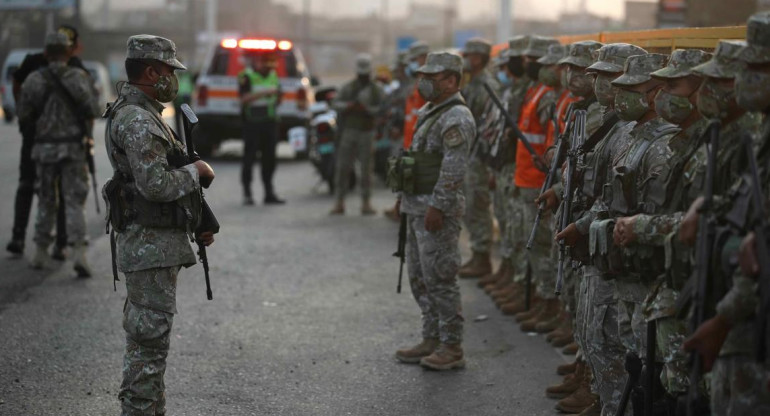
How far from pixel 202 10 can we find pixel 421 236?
196 feet

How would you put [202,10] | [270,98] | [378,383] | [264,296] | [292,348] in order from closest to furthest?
[378,383], [292,348], [264,296], [270,98], [202,10]

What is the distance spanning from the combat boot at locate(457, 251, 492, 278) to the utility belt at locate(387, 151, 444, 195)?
3262mm

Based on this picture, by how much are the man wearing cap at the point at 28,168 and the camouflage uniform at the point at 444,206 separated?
411 cm

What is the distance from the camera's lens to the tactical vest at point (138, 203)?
5.49 meters

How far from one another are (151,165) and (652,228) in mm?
2321

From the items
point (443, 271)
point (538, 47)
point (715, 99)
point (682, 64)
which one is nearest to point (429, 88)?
point (443, 271)

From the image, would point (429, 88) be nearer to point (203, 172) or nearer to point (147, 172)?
point (203, 172)

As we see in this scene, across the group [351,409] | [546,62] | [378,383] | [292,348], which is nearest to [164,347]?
[351,409]

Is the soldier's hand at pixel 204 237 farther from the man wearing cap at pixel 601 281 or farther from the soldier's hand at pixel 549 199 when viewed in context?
the soldier's hand at pixel 549 199

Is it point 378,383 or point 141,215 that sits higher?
point 141,215

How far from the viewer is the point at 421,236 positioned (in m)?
7.37

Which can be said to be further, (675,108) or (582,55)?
(582,55)

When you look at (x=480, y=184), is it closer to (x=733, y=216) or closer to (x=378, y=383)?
(x=378, y=383)

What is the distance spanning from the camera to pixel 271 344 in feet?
25.8
